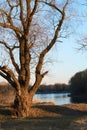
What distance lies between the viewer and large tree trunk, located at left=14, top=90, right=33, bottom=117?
73.9 ft

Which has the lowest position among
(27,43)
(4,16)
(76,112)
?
(76,112)

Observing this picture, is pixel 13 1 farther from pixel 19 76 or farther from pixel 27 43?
pixel 19 76

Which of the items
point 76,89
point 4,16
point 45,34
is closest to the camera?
point 4,16

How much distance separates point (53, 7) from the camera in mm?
23219

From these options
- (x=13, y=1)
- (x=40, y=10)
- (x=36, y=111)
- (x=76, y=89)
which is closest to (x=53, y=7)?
(x=40, y=10)

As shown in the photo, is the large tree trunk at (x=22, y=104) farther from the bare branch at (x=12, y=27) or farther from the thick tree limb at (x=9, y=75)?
the bare branch at (x=12, y=27)

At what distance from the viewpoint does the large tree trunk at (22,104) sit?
22.5 metres

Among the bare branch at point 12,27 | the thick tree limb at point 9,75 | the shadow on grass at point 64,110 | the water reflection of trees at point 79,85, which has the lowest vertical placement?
the shadow on grass at point 64,110

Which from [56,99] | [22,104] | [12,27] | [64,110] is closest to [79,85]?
[56,99]

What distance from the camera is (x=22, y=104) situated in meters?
22.5

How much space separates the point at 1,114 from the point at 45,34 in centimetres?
533

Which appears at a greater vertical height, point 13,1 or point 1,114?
point 13,1

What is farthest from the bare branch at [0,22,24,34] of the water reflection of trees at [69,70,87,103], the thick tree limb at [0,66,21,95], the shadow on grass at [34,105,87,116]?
the water reflection of trees at [69,70,87,103]

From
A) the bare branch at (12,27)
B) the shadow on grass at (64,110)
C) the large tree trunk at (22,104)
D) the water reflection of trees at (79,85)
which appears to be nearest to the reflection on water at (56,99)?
the water reflection of trees at (79,85)
